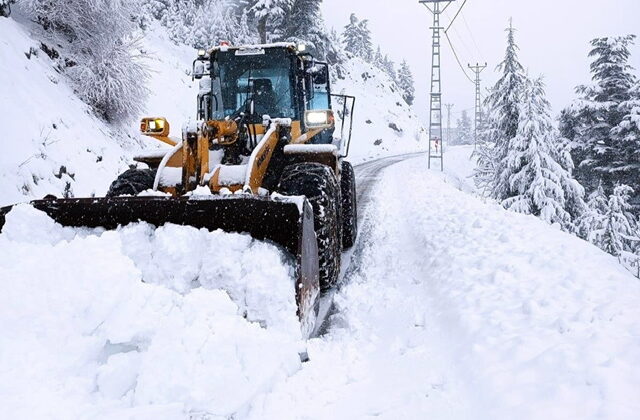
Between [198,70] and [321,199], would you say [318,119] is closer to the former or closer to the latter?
[321,199]

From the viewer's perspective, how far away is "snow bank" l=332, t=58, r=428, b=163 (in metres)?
48.0

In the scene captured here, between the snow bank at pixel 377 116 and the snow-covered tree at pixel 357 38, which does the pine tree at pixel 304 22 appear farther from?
the snow-covered tree at pixel 357 38

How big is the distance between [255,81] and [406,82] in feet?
269

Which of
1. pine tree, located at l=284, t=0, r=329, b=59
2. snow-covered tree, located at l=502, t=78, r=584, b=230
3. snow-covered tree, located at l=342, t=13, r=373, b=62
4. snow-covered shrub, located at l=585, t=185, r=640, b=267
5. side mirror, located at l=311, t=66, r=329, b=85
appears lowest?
snow-covered shrub, located at l=585, t=185, r=640, b=267

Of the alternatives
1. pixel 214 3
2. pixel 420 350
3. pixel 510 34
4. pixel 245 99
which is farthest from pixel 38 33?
pixel 214 3

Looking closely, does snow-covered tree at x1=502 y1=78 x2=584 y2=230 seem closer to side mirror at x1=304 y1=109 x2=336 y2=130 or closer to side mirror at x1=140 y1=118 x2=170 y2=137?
side mirror at x1=304 y1=109 x2=336 y2=130

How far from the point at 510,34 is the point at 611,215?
1157 cm

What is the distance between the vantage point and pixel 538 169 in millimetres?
17000

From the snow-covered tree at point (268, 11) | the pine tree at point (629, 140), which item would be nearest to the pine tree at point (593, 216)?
the pine tree at point (629, 140)

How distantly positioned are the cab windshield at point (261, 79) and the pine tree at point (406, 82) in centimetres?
7991

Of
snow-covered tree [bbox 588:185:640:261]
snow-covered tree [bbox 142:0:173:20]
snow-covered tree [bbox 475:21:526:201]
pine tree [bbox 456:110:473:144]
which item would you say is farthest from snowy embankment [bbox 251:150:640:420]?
pine tree [bbox 456:110:473:144]

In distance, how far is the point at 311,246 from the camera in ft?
12.1

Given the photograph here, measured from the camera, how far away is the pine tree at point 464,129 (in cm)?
11469

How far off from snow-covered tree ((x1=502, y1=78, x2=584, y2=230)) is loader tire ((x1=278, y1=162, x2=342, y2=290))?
549 inches
